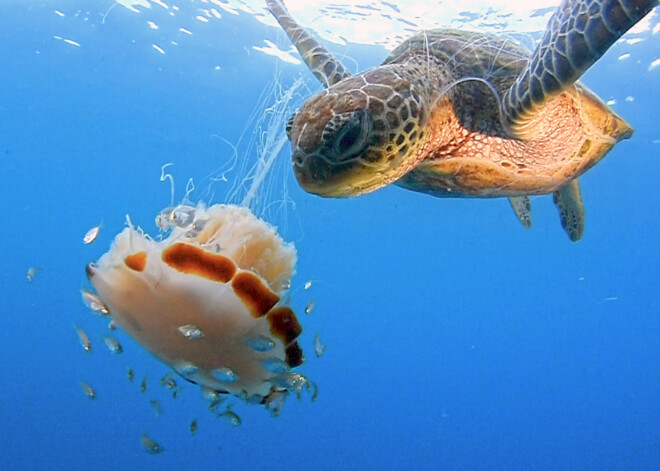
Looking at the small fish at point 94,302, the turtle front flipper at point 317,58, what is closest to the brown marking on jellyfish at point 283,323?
the small fish at point 94,302

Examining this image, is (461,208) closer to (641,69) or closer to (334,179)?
(641,69)

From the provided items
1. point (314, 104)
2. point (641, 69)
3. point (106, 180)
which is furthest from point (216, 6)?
point (106, 180)

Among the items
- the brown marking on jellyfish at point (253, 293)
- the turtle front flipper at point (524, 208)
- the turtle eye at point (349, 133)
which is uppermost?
the turtle eye at point (349, 133)

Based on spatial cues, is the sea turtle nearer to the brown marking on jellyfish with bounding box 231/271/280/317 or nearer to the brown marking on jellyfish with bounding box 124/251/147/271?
the brown marking on jellyfish with bounding box 231/271/280/317

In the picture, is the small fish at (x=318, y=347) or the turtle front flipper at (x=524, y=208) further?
the turtle front flipper at (x=524, y=208)

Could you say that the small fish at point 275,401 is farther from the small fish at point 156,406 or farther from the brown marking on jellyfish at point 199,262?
the small fish at point 156,406

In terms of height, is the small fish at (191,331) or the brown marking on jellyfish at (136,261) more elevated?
the brown marking on jellyfish at (136,261)

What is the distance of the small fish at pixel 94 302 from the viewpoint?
267 cm

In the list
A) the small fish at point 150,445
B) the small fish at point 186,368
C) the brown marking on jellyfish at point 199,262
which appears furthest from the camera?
the small fish at point 150,445

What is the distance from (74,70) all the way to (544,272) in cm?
4687

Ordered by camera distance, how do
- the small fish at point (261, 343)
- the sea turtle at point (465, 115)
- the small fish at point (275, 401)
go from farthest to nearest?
the small fish at point (275, 401) → the sea turtle at point (465, 115) → the small fish at point (261, 343)

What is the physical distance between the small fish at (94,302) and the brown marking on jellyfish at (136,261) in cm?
44

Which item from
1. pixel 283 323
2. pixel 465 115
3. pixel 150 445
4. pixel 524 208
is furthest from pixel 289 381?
pixel 524 208

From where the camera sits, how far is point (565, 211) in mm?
6031
